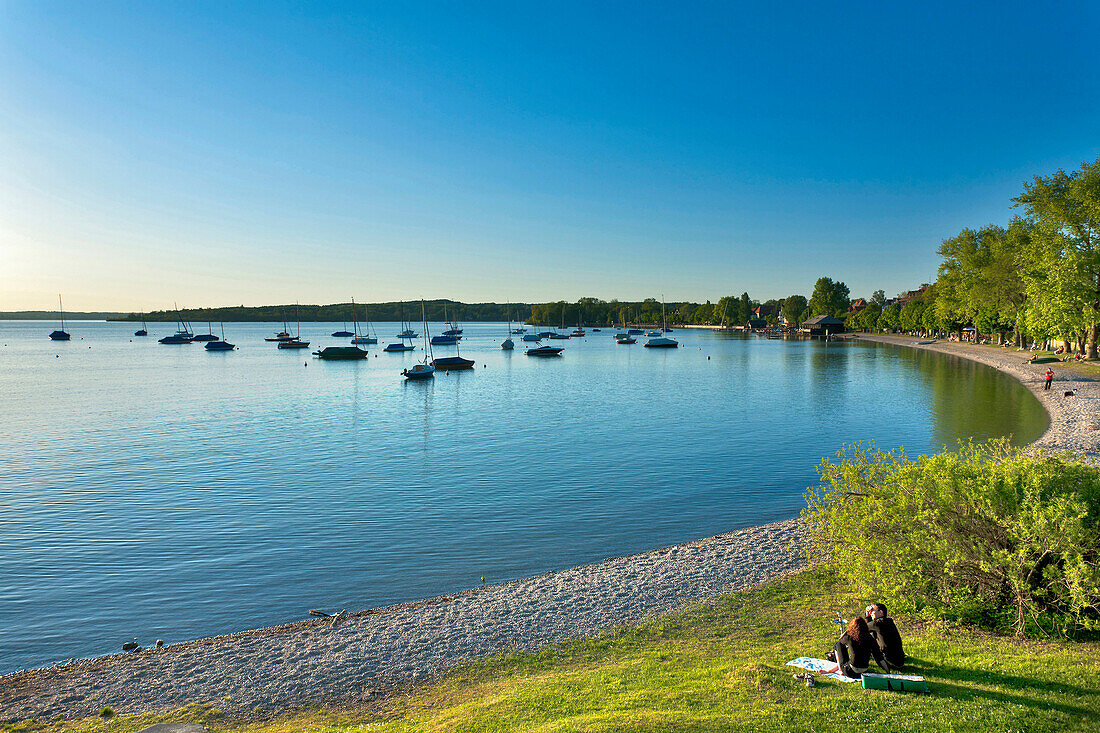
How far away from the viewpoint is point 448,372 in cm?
9444

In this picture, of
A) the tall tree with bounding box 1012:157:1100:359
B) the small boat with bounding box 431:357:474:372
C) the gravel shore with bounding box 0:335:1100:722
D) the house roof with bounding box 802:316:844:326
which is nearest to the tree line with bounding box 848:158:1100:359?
the tall tree with bounding box 1012:157:1100:359

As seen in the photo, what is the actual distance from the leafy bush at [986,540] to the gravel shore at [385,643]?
4123mm

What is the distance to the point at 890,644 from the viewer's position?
9273 mm

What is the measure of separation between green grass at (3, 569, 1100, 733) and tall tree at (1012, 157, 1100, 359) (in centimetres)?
6449

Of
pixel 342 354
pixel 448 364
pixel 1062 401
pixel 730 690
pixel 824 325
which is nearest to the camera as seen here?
pixel 730 690

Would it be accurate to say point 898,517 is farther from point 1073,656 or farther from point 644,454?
point 644,454

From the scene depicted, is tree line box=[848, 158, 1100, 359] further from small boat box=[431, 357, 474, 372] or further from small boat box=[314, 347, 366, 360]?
small boat box=[314, 347, 366, 360]

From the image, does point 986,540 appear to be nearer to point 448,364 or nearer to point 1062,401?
point 1062,401

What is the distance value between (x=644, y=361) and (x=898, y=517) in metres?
103

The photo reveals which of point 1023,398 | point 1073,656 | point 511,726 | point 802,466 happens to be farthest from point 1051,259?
point 511,726

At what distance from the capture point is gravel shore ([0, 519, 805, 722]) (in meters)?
11.0

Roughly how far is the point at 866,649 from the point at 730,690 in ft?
6.98

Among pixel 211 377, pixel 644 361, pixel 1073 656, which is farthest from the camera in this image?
pixel 644 361

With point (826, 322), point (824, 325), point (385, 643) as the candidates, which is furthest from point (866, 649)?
point (824, 325)
